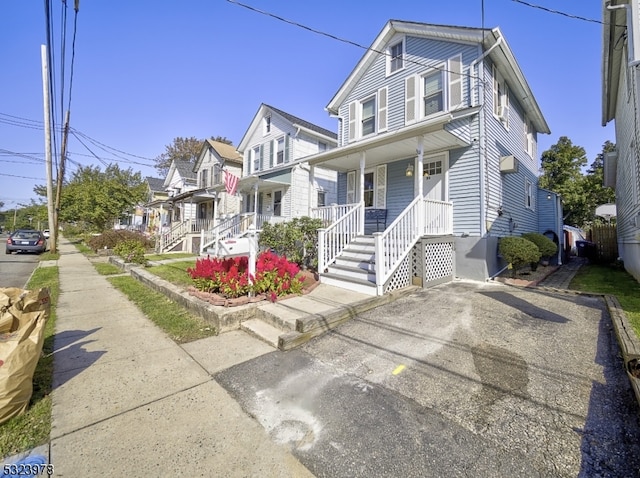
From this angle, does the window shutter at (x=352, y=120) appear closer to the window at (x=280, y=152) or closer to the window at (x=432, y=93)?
the window at (x=432, y=93)

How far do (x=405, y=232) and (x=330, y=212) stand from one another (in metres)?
3.40

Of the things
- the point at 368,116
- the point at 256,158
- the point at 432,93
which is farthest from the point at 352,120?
the point at 256,158

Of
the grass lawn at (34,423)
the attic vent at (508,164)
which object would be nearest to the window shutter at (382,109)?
the attic vent at (508,164)

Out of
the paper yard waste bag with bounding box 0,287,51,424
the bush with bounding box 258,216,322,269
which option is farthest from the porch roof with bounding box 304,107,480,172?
the paper yard waste bag with bounding box 0,287,51,424

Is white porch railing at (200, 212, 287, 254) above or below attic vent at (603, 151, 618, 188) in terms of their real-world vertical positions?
below

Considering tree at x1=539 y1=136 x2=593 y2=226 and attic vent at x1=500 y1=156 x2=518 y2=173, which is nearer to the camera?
attic vent at x1=500 y1=156 x2=518 y2=173

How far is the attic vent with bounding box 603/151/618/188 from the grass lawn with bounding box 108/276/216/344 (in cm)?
1464

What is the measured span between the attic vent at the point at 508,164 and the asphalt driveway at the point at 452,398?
5.51 meters

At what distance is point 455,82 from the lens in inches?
344

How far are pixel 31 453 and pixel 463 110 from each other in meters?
10.3

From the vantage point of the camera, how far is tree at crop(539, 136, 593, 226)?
21281 millimetres

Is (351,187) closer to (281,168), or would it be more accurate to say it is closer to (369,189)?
(369,189)

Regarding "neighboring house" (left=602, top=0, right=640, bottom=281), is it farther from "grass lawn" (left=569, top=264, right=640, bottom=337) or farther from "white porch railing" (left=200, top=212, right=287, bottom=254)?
"white porch railing" (left=200, top=212, right=287, bottom=254)

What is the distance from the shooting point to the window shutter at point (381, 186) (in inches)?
401
